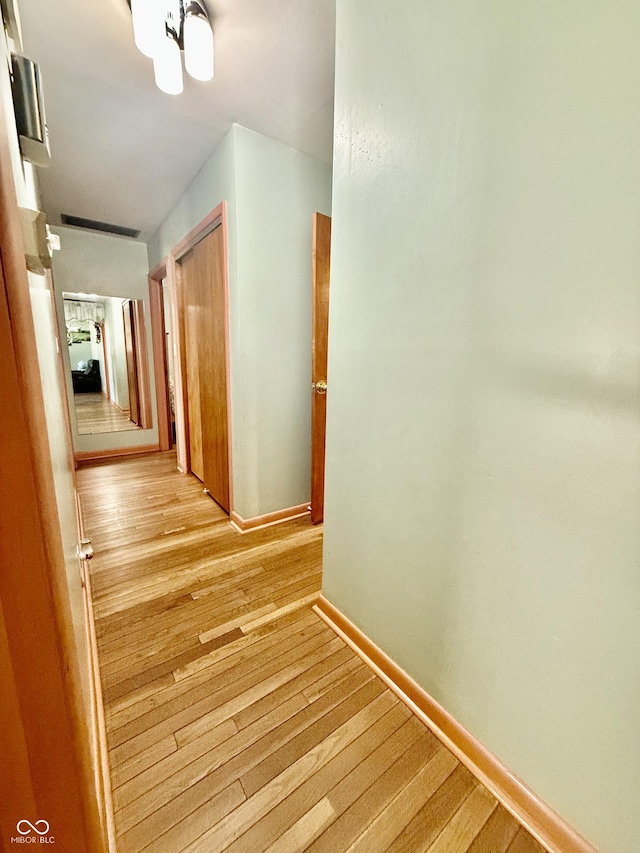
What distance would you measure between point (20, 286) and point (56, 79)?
217 centimetres

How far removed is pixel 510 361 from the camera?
824 mm

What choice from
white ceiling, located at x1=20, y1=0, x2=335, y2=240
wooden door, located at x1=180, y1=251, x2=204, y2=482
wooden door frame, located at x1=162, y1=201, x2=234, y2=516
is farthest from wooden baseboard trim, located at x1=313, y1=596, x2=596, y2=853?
white ceiling, located at x1=20, y1=0, x2=335, y2=240

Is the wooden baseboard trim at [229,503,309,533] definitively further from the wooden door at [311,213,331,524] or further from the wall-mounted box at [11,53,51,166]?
the wall-mounted box at [11,53,51,166]

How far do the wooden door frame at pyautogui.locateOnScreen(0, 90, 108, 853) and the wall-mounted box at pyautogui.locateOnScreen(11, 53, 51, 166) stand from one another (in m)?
0.64

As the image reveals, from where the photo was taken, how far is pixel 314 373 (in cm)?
223

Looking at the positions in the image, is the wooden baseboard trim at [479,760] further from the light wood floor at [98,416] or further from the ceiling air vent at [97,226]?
the ceiling air vent at [97,226]

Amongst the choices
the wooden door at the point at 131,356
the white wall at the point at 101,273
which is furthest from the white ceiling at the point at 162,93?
the wooden door at the point at 131,356

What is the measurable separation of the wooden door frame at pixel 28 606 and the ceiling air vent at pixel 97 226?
12.3 feet

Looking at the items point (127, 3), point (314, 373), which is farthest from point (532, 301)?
point (127, 3)

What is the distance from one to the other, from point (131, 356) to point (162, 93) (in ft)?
9.60

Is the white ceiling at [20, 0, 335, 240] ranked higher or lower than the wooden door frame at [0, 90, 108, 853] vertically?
higher

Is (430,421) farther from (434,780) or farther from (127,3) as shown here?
(127,3)

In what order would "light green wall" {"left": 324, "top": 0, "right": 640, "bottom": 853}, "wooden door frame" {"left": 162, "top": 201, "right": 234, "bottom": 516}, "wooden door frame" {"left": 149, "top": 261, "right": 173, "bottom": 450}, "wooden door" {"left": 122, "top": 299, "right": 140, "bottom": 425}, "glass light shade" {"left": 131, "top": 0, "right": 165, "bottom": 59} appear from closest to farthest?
"light green wall" {"left": 324, "top": 0, "right": 640, "bottom": 853}, "glass light shade" {"left": 131, "top": 0, "right": 165, "bottom": 59}, "wooden door frame" {"left": 162, "top": 201, "right": 234, "bottom": 516}, "wooden door frame" {"left": 149, "top": 261, "right": 173, "bottom": 450}, "wooden door" {"left": 122, "top": 299, "right": 140, "bottom": 425}

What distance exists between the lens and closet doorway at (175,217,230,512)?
2285mm
